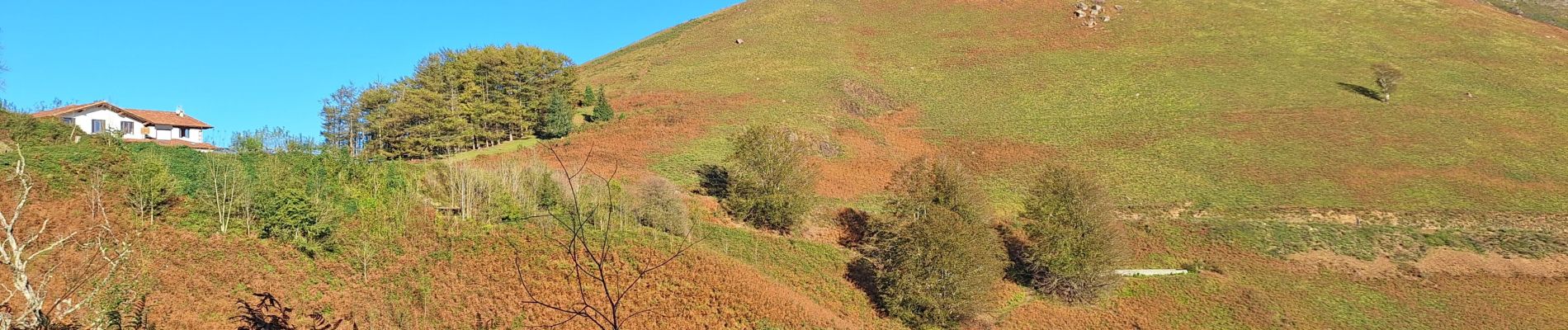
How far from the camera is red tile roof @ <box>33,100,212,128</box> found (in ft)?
144

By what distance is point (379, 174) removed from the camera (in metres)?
33.6

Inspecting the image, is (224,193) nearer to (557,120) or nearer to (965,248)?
(965,248)

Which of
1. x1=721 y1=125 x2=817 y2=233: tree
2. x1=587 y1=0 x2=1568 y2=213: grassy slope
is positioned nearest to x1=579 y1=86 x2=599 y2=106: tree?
x1=587 y1=0 x2=1568 y2=213: grassy slope

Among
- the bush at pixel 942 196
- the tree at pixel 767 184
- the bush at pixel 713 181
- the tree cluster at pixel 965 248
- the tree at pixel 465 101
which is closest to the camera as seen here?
the tree cluster at pixel 965 248

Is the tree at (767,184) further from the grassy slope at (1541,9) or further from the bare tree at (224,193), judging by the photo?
the grassy slope at (1541,9)

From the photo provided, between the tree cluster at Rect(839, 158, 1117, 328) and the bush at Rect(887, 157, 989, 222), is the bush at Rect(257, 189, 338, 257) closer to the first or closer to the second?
the tree cluster at Rect(839, 158, 1117, 328)

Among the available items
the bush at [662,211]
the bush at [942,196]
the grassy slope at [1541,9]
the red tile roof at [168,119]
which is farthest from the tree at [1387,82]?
the red tile roof at [168,119]

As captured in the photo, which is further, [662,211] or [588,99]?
[588,99]

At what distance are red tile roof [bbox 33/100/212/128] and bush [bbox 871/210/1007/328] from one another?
1817 inches

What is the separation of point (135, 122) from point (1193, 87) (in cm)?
8591

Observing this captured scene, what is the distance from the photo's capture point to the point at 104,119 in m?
44.4

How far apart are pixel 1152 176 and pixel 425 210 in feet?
157

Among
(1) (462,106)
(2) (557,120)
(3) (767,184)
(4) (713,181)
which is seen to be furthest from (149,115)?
(3) (767,184)

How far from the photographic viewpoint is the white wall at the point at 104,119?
43.8 m
